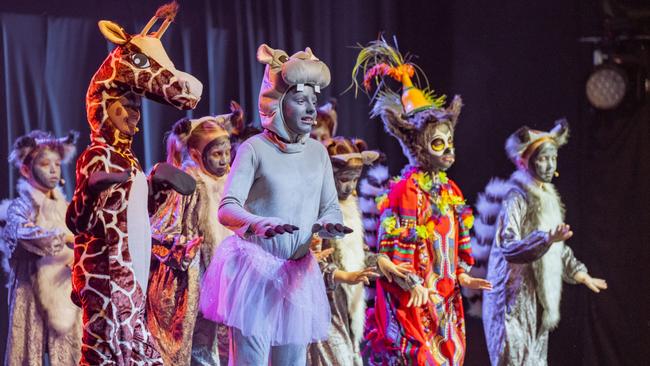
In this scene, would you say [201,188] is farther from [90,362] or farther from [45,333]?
[90,362]

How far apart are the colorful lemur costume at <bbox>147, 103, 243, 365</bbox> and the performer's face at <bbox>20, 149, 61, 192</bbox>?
2.16 feet

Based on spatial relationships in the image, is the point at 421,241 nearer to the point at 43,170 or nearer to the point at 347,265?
the point at 347,265

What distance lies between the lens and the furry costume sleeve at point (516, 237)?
5223 mm

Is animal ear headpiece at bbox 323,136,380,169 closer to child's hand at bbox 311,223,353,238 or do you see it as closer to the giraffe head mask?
child's hand at bbox 311,223,353,238

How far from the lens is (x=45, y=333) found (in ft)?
15.6

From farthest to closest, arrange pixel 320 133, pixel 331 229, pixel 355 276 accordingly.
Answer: pixel 320 133
pixel 355 276
pixel 331 229

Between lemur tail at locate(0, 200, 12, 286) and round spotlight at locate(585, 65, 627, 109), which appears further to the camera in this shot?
round spotlight at locate(585, 65, 627, 109)

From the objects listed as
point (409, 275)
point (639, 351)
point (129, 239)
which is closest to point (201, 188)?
point (409, 275)

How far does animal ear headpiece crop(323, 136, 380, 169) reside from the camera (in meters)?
4.93

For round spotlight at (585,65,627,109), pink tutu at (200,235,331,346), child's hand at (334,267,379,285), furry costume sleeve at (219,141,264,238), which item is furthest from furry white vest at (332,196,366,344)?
round spotlight at (585,65,627,109)

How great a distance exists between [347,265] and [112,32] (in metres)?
2.10

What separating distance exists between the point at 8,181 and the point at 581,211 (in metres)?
3.75

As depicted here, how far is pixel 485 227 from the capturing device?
18.7 ft

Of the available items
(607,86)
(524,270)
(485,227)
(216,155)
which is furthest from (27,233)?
(607,86)
